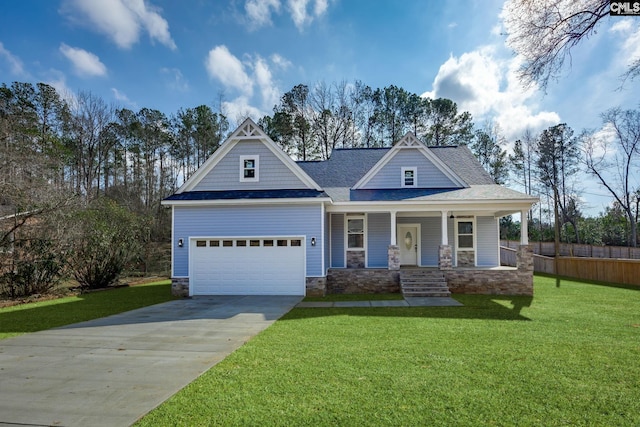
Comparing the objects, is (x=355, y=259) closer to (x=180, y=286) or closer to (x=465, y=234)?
(x=465, y=234)

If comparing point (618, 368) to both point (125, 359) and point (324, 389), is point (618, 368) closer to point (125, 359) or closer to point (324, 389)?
point (324, 389)

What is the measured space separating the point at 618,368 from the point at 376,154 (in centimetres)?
1527

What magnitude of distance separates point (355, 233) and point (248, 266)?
5017 mm

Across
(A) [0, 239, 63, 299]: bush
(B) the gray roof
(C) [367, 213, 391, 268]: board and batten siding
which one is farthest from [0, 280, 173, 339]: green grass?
(B) the gray roof

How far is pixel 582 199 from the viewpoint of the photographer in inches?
1401

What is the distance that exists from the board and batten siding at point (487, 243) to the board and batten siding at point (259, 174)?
322 inches

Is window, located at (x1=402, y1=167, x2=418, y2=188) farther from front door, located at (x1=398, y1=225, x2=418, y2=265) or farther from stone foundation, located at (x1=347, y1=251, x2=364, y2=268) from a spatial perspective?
stone foundation, located at (x1=347, y1=251, x2=364, y2=268)

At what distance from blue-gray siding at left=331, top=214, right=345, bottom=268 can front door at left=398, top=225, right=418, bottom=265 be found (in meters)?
2.69

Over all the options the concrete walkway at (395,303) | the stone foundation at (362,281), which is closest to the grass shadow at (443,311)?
the concrete walkway at (395,303)

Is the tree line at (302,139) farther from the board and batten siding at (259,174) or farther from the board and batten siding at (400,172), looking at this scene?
the board and batten siding at (400,172)

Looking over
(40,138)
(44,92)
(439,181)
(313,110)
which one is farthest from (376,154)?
(44,92)

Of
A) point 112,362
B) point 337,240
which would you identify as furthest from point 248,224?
point 112,362

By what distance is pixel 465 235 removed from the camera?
1639cm

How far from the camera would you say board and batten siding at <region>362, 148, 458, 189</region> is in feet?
53.2
